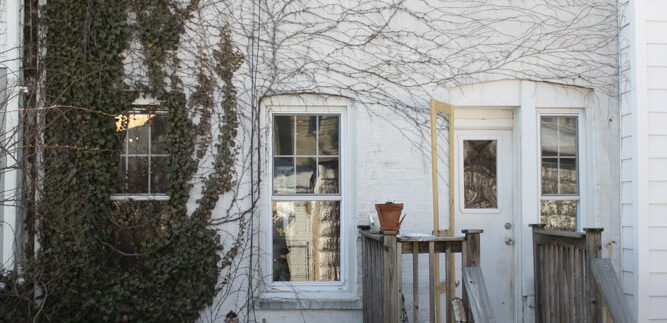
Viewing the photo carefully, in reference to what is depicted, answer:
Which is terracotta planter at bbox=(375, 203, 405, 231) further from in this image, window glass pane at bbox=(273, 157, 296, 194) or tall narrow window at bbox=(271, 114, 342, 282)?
window glass pane at bbox=(273, 157, 296, 194)

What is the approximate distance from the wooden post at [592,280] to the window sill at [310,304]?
2.08 meters

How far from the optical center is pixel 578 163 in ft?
23.4

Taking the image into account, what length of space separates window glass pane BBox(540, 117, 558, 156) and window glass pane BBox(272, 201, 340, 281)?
93.7 inches

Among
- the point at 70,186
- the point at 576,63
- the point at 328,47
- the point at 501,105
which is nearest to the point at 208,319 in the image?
the point at 70,186

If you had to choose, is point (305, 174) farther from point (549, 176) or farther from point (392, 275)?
point (549, 176)

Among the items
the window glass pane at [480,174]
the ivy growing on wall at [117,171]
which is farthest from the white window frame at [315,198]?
the window glass pane at [480,174]

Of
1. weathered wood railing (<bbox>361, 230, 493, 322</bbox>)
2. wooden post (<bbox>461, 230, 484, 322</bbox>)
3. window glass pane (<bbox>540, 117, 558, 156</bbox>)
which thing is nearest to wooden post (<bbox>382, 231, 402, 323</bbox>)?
weathered wood railing (<bbox>361, 230, 493, 322</bbox>)

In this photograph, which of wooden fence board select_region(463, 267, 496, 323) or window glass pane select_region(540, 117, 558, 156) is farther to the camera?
window glass pane select_region(540, 117, 558, 156)

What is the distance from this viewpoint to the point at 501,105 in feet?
23.1

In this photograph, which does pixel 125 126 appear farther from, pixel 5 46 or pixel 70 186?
pixel 5 46

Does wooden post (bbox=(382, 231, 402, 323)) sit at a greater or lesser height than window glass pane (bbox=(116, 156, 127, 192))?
lesser

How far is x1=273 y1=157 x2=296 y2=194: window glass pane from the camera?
22.6ft

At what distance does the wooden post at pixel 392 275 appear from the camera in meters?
5.26

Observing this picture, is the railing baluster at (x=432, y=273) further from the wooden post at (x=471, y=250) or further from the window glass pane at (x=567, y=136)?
the window glass pane at (x=567, y=136)
